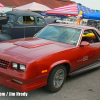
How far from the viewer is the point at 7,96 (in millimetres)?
3338

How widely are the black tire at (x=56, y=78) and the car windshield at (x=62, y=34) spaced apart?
1.01 meters

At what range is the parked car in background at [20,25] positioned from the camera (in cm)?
738

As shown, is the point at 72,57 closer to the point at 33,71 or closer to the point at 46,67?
the point at 46,67

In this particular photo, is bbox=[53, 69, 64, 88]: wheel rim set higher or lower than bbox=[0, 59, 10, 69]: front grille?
lower

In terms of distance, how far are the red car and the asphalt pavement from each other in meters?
0.19

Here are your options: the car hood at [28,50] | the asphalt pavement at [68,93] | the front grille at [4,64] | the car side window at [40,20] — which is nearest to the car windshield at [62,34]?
the car hood at [28,50]

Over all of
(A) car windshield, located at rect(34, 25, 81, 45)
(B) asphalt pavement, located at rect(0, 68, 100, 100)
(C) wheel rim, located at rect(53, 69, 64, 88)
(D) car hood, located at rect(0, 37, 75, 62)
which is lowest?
(B) asphalt pavement, located at rect(0, 68, 100, 100)

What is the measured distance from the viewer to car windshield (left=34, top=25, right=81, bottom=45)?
4.43 m

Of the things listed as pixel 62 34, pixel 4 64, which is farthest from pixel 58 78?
pixel 62 34

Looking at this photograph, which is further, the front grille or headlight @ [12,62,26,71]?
the front grille

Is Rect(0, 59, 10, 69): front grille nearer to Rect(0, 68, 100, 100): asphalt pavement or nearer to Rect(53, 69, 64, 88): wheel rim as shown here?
Rect(0, 68, 100, 100): asphalt pavement

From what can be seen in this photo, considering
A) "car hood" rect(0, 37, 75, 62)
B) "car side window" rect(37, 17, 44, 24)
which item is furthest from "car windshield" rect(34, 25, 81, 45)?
"car side window" rect(37, 17, 44, 24)

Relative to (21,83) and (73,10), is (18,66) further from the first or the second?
(73,10)

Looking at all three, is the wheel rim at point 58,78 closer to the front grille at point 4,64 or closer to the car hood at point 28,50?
the car hood at point 28,50
